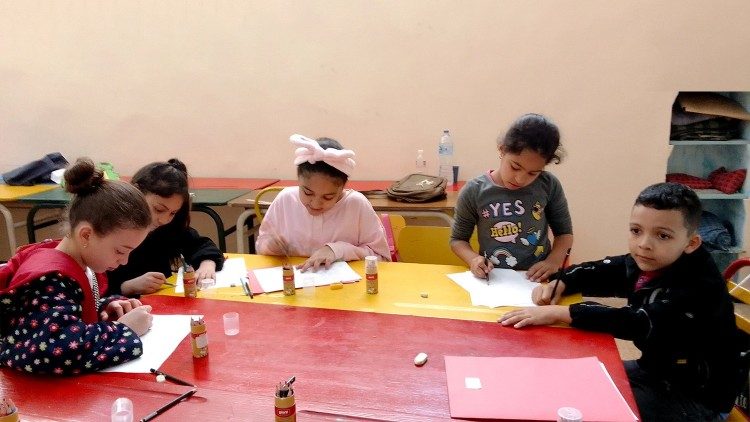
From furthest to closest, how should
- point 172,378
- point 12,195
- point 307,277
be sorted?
point 12,195 < point 307,277 < point 172,378

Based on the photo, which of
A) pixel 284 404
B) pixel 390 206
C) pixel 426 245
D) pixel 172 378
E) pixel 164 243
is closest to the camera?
pixel 284 404

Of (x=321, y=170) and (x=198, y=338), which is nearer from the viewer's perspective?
(x=198, y=338)

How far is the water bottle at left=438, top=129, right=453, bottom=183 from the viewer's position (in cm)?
348

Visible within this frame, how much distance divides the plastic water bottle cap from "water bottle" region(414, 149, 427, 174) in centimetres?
266

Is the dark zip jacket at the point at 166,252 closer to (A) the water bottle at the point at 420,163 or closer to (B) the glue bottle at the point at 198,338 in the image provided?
(B) the glue bottle at the point at 198,338

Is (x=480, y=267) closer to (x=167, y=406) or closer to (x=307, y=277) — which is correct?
(x=307, y=277)

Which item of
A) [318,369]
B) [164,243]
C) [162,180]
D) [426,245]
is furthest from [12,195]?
[318,369]

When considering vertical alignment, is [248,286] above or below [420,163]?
below

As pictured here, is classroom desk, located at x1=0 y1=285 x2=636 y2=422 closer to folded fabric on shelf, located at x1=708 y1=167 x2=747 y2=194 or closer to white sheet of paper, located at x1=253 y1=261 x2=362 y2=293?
white sheet of paper, located at x1=253 y1=261 x2=362 y2=293

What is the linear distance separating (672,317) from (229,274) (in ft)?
4.62

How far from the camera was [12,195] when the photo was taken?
3.35 m

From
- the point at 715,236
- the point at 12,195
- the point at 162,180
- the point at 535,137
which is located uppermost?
the point at 535,137

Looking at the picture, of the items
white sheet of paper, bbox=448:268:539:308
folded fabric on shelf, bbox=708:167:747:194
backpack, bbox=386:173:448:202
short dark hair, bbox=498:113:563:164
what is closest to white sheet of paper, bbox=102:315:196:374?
white sheet of paper, bbox=448:268:539:308

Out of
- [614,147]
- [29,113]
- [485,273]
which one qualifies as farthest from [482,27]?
[29,113]
